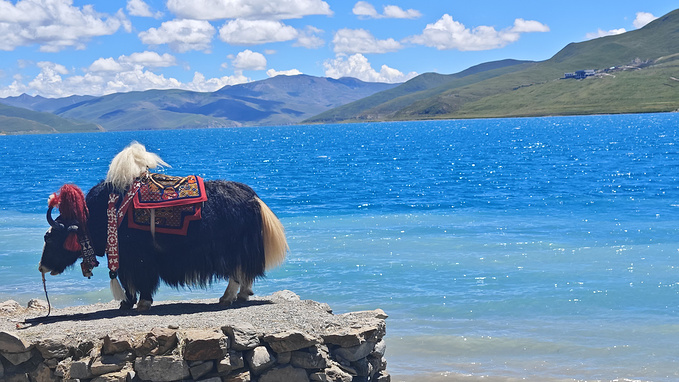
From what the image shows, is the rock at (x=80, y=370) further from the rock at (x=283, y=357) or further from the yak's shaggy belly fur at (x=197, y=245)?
the yak's shaggy belly fur at (x=197, y=245)

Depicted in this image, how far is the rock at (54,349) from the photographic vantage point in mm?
6113

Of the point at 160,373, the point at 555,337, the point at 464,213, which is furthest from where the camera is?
the point at 464,213

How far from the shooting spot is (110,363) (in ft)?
19.4

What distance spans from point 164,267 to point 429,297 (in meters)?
5.17

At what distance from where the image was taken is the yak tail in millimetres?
7562

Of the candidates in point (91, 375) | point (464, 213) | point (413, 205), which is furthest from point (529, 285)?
point (413, 205)

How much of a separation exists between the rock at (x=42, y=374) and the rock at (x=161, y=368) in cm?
82

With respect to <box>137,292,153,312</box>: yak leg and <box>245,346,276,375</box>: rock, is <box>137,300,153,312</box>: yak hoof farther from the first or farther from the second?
<box>245,346,276,375</box>: rock

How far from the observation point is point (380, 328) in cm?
668

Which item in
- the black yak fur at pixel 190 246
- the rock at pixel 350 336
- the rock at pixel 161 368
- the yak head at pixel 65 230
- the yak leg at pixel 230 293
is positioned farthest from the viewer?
the yak leg at pixel 230 293

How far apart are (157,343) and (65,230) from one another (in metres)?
2.06

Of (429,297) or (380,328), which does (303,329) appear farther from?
(429,297)

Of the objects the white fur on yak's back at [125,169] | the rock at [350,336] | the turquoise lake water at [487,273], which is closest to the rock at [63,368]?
the white fur on yak's back at [125,169]

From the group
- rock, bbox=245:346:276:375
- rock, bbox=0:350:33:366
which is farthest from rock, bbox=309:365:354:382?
rock, bbox=0:350:33:366
